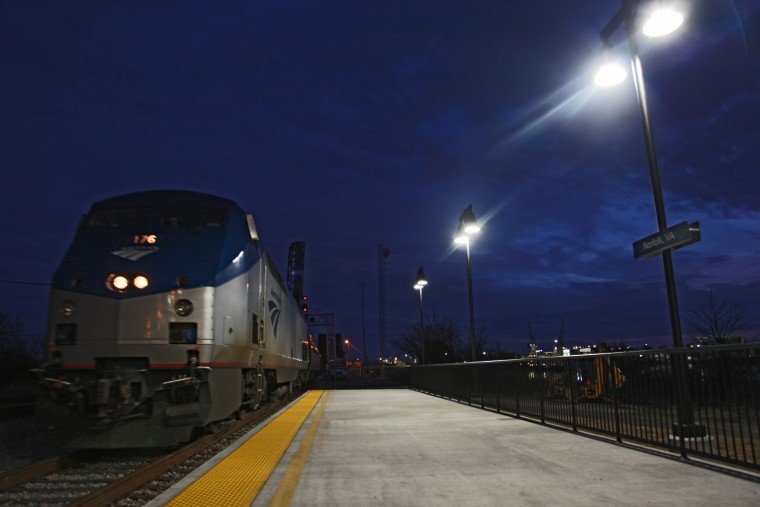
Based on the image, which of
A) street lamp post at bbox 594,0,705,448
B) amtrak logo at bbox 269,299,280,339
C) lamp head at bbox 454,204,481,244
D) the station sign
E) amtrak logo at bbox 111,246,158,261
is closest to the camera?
street lamp post at bbox 594,0,705,448

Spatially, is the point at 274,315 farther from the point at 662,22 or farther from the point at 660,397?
the point at 662,22

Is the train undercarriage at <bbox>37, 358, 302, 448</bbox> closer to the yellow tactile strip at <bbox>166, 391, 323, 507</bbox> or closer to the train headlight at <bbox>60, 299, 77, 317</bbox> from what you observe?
the train headlight at <bbox>60, 299, 77, 317</bbox>

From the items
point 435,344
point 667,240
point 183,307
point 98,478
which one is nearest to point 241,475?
point 98,478

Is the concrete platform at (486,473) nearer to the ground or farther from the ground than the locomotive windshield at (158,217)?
nearer to the ground

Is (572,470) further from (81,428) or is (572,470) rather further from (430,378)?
(430,378)

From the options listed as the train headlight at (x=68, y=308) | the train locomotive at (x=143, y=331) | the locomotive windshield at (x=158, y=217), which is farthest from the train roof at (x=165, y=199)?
the train headlight at (x=68, y=308)

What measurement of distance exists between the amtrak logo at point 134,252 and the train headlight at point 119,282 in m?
0.32

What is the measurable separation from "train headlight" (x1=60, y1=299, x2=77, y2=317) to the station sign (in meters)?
8.22

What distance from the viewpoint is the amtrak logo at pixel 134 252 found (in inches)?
298

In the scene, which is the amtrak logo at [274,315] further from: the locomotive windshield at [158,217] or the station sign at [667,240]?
the station sign at [667,240]

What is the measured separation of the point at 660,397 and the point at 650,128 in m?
4.40

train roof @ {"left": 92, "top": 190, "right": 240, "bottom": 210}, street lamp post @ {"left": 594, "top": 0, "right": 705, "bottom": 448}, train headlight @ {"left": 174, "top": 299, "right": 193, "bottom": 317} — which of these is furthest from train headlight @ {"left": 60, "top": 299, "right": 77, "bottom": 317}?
street lamp post @ {"left": 594, "top": 0, "right": 705, "bottom": 448}

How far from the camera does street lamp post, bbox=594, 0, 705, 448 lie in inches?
250

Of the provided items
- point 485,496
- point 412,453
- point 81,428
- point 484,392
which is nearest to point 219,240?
A: point 81,428
